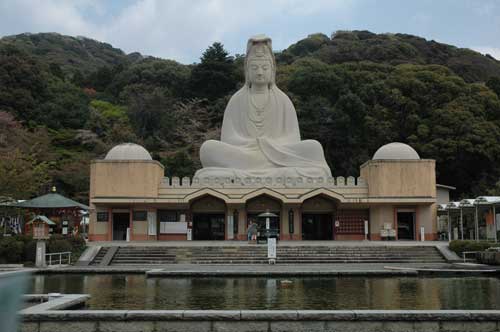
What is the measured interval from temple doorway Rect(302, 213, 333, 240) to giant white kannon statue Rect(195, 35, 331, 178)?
7.27 feet

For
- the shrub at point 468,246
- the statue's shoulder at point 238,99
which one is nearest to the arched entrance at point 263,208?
the statue's shoulder at point 238,99

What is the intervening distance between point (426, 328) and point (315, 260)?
14.1 m

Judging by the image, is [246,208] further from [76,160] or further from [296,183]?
[76,160]

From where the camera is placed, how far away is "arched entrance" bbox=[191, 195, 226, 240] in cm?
3072

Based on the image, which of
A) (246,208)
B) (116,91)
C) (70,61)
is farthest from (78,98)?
(70,61)

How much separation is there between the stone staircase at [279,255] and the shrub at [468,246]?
0.66 m

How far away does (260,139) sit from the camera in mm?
33094

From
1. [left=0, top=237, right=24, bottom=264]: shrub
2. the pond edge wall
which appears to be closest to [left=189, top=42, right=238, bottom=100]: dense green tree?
[left=0, top=237, right=24, bottom=264]: shrub

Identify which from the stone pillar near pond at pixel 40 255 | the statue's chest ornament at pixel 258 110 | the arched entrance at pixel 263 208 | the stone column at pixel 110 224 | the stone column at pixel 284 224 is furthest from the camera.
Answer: the statue's chest ornament at pixel 258 110

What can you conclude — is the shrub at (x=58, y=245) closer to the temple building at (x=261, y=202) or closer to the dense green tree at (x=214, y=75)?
the temple building at (x=261, y=202)

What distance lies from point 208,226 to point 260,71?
31.6ft

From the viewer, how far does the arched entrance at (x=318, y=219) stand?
3086 cm

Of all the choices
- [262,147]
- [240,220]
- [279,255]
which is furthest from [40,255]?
[262,147]

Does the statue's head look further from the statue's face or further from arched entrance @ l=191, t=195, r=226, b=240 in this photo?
arched entrance @ l=191, t=195, r=226, b=240
